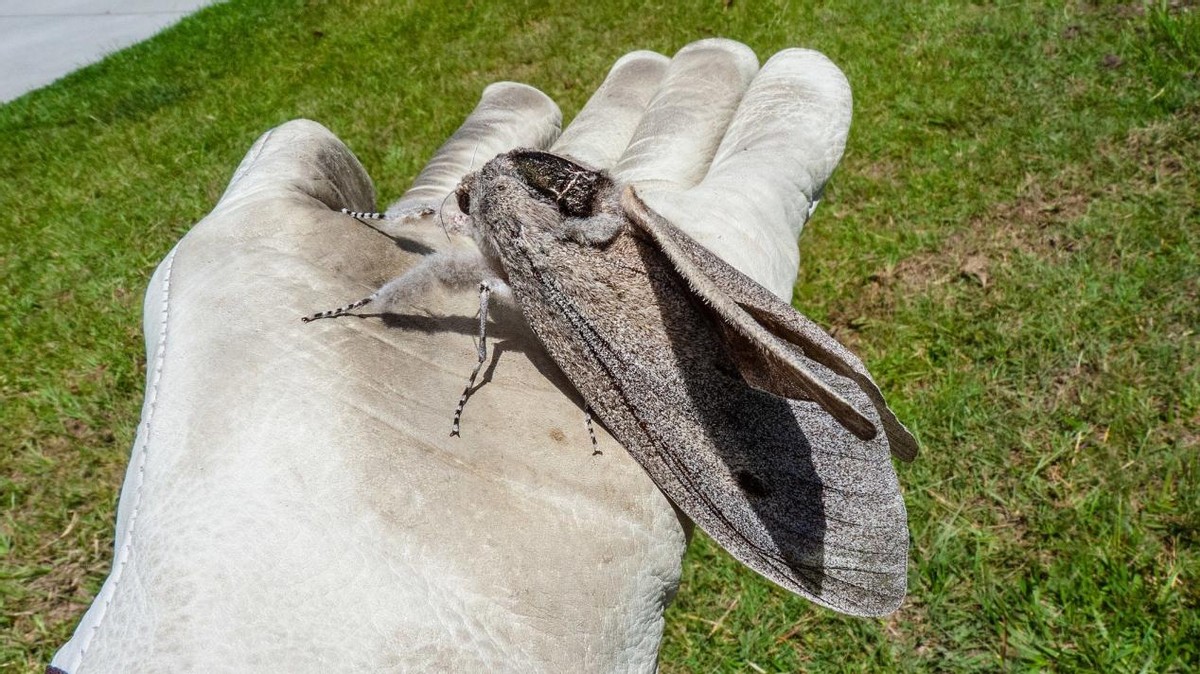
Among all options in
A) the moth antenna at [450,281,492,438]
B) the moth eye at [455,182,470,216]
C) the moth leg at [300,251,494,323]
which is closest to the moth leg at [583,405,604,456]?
the moth antenna at [450,281,492,438]

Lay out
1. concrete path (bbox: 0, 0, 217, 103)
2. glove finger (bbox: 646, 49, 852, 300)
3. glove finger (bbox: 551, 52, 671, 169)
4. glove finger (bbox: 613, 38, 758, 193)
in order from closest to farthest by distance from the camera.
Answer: glove finger (bbox: 646, 49, 852, 300) < glove finger (bbox: 613, 38, 758, 193) < glove finger (bbox: 551, 52, 671, 169) < concrete path (bbox: 0, 0, 217, 103)

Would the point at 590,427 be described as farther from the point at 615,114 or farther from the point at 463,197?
the point at 615,114

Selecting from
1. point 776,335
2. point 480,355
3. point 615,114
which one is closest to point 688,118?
point 615,114

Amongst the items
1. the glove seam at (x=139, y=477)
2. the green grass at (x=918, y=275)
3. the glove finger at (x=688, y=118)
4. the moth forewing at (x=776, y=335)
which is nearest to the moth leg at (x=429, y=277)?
the glove seam at (x=139, y=477)

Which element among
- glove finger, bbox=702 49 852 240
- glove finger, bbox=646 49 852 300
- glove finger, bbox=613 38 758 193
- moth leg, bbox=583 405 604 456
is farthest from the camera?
glove finger, bbox=613 38 758 193

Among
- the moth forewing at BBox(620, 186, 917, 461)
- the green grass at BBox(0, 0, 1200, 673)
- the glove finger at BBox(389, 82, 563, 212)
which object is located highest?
the moth forewing at BBox(620, 186, 917, 461)

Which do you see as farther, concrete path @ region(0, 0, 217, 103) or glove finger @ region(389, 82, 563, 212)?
concrete path @ region(0, 0, 217, 103)

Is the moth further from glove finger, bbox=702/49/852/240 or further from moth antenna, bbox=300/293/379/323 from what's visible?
glove finger, bbox=702/49/852/240

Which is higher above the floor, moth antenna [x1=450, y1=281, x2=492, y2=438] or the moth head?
the moth head
